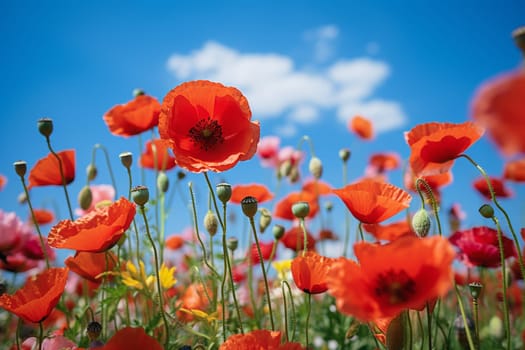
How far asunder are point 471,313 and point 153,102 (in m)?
1.67

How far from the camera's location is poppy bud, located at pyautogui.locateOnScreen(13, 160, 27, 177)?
70.6 inches

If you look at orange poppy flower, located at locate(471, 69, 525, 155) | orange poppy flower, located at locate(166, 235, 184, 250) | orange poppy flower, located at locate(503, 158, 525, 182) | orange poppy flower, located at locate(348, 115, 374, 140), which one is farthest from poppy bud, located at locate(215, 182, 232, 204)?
orange poppy flower, located at locate(348, 115, 374, 140)

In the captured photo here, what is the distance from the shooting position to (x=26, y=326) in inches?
108

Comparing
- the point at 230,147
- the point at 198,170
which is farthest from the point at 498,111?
the point at 230,147

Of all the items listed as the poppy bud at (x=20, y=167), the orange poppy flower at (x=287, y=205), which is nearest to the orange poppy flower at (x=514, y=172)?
the orange poppy flower at (x=287, y=205)

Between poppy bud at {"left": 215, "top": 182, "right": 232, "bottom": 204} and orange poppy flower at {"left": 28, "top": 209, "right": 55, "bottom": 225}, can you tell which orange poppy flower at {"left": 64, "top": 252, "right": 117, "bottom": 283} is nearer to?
poppy bud at {"left": 215, "top": 182, "right": 232, "bottom": 204}

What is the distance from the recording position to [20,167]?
5.91 feet

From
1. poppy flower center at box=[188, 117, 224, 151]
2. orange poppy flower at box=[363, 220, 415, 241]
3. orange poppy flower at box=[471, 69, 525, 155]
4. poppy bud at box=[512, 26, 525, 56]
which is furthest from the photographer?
orange poppy flower at box=[363, 220, 415, 241]

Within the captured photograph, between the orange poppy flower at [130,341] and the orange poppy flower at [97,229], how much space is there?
0.26 meters

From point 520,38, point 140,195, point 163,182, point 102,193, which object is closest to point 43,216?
point 102,193

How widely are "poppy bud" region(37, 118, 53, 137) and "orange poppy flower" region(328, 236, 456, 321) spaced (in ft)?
4.43

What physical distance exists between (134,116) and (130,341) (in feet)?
Answer: 3.82

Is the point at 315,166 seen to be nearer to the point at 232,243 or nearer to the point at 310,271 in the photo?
the point at 232,243

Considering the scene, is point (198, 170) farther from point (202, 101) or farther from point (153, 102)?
point (153, 102)
